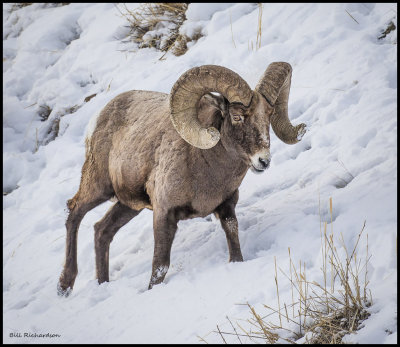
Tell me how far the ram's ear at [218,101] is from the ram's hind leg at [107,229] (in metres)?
2.13

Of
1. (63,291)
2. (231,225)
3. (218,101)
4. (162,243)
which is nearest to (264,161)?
(218,101)

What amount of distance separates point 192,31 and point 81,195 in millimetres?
5121

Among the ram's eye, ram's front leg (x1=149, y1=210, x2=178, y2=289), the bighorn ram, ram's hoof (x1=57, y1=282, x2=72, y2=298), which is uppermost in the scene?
the ram's eye

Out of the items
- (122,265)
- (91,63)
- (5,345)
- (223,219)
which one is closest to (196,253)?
(223,219)

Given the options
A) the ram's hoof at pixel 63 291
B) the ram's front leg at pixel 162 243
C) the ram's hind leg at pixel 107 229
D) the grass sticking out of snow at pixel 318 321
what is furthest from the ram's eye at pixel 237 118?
the ram's hoof at pixel 63 291

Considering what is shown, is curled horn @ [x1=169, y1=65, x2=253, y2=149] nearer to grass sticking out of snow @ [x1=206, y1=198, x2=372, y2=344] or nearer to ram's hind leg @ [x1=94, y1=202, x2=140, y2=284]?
grass sticking out of snow @ [x1=206, y1=198, x2=372, y2=344]

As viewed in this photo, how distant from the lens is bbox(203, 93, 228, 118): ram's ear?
15.5 feet

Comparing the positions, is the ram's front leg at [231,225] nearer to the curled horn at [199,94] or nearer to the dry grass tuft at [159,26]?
the curled horn at [199,94]

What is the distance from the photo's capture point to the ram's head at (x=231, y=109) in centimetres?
445

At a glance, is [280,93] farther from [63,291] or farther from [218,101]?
[63,291]

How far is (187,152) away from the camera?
4.90m

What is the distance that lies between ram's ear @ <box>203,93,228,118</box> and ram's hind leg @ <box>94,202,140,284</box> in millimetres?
2127

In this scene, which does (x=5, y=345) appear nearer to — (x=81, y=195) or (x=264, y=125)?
(x=81, y=195)

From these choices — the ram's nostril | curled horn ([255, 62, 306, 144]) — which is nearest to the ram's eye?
curled horn ([255, 62, 306, 144])
